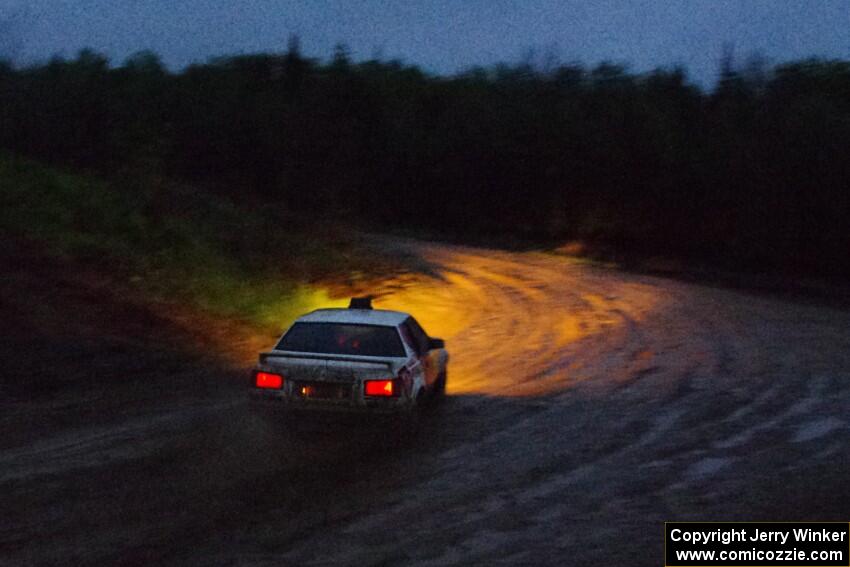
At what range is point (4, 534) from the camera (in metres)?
7.89

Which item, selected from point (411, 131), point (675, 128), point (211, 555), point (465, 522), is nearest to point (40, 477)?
point (211, 555)

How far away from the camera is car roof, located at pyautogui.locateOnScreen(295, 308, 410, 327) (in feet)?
41.7

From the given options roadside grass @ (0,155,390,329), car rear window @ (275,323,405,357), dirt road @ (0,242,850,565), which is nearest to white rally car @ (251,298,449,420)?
car rear window @ (275,323,405,357)

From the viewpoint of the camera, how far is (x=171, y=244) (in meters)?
24.3

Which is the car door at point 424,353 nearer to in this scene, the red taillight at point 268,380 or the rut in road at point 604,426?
the rut in road at point 604,426

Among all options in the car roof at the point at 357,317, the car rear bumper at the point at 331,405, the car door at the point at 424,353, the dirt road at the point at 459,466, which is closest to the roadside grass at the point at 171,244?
the dirt road at the point at 459,466

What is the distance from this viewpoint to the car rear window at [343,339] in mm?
12258

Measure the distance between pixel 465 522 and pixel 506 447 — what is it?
319 cm

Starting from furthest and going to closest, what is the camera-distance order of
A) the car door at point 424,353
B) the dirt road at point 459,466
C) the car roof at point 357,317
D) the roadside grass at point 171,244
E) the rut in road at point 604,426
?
the roadside grass at point 171,244, the car door at point 424,353, the car roof at point 357,317, the rut in road at point 604,426, the dirt road at point 459,466

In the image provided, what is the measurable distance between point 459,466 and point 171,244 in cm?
1523

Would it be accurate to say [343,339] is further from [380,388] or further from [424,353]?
[380,388]

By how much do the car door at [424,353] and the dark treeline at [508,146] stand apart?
16607 millimetres

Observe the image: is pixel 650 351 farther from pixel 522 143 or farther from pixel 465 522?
pixel 522 143

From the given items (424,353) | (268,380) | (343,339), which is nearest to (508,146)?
(424,353)
